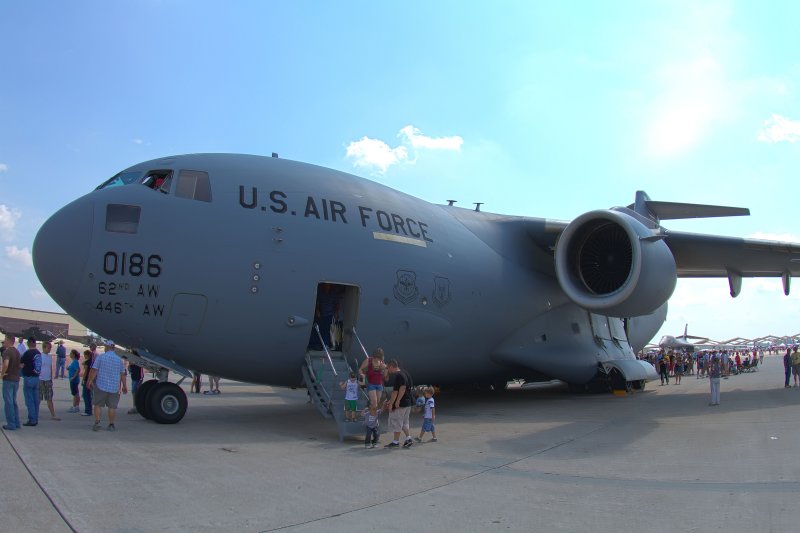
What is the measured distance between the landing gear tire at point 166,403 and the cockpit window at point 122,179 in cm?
304

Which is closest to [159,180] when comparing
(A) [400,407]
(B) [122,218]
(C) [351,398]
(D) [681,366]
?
(B) [122,218]

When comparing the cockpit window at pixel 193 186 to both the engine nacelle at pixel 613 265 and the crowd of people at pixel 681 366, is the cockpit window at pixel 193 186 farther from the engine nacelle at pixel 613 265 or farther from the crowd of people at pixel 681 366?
the crowd of people at pixel 681 366

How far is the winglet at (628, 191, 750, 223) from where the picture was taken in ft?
55.0

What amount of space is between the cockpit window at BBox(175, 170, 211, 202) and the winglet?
1349cm

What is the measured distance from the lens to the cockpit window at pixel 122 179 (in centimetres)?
909

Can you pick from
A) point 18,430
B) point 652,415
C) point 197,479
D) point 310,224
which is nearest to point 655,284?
point 652,415

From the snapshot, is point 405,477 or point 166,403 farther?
point 166,403

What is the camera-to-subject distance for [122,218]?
8.45 m

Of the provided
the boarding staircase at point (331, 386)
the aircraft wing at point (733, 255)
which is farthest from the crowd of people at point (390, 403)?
the aircraft wing at point (733, 255)

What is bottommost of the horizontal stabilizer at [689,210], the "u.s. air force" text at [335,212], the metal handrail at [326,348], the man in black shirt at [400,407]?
the man in black shirt at [400,407]

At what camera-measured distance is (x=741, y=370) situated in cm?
3756

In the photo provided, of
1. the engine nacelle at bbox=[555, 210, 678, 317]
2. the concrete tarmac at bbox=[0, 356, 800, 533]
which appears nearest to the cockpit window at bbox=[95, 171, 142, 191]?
the concrete tarmac at bbox=[0, 356, 800, 533]

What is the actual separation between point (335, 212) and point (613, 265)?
6898 millimetres

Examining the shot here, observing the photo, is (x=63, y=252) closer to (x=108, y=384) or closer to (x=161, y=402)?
(x=108, y=384)
